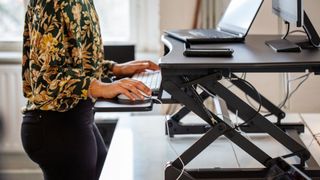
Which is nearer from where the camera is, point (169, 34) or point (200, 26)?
point (169, 34)

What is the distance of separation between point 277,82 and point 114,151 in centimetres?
124

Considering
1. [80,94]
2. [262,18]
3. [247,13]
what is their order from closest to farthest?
1. [80,94]
2. [247,13]
3. [262,18]

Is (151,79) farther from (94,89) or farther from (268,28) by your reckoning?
(268,28)

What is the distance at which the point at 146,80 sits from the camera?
1.72 m

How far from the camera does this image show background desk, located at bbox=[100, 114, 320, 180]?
5.05ft

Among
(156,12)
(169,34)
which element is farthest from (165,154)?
(156,12)

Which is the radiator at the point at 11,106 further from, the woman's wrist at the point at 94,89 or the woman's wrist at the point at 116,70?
the woman's wrist at the point at 94,89

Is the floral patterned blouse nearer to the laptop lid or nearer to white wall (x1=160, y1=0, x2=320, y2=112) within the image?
the laptop lid

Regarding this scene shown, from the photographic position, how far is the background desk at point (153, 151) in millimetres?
1538

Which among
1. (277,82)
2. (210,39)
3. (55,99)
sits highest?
(210,39)

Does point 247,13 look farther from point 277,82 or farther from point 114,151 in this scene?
point 277,82

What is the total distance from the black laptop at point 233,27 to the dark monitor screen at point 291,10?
9cm

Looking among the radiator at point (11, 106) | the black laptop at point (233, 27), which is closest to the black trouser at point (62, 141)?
the black laptop at point (233, 27)

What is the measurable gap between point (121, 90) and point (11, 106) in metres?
1.86
